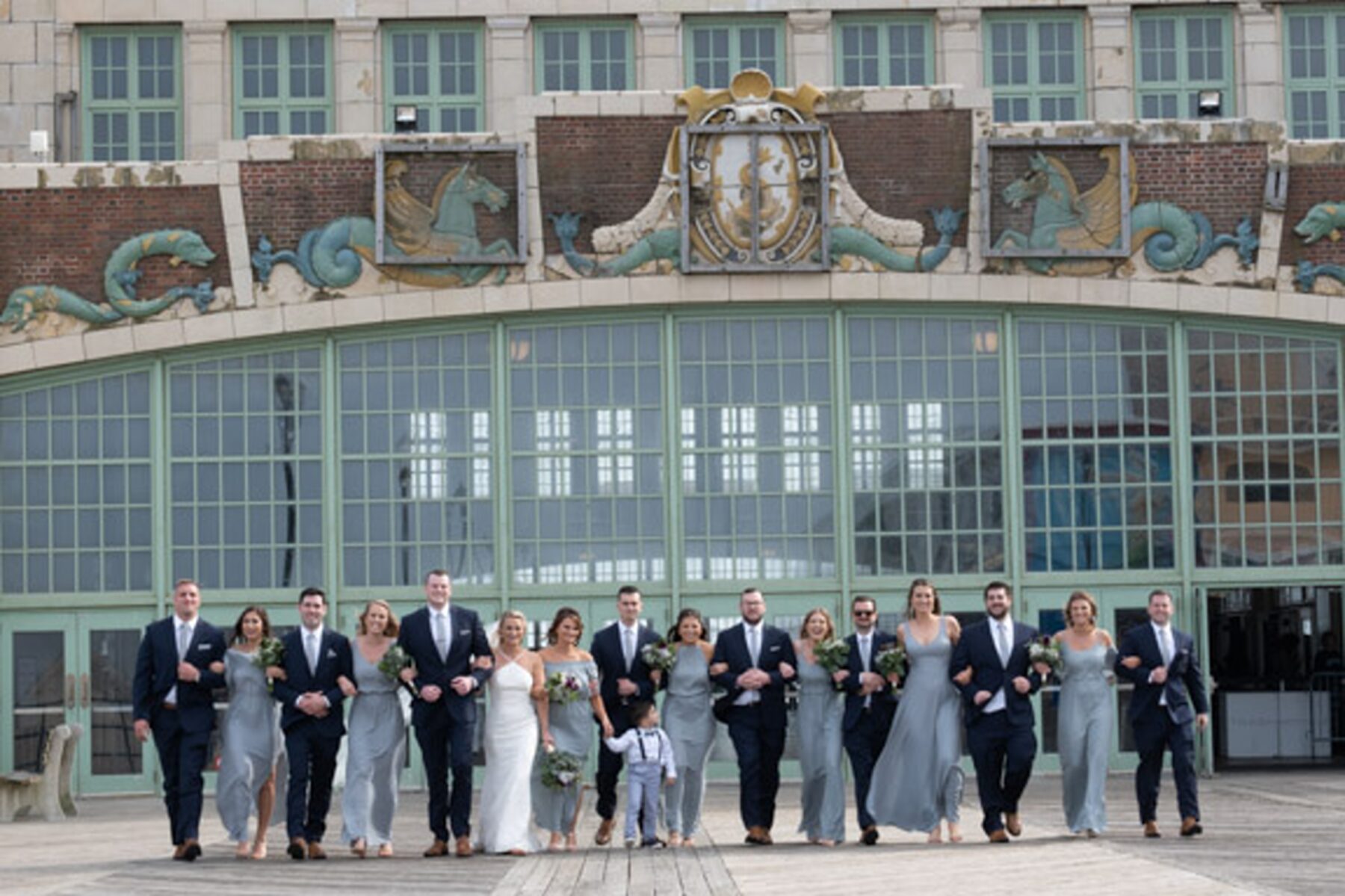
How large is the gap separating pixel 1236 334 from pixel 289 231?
34.0ft

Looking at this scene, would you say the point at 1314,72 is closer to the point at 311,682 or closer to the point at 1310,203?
the point at 1310,203

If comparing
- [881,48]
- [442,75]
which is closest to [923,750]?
[881,48]

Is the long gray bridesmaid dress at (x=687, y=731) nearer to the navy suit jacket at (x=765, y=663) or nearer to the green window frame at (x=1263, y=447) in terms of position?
the navy suit jacket at (x=765, y=663)

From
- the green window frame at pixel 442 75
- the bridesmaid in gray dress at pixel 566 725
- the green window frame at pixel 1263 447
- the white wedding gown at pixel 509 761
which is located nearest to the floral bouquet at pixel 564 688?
the bridesmaid in gray dress at pixel 566 725

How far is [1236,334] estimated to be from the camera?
31391 mm

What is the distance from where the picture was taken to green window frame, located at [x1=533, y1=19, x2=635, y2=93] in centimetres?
3456

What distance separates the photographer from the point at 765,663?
71.7ft

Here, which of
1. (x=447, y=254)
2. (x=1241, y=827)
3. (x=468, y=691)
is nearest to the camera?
(x=468, y=691)

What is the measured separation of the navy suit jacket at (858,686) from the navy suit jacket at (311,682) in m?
3.85

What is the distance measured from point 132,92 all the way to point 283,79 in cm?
181

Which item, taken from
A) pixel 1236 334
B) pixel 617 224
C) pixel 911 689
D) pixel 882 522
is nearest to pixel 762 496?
pixel 882 522

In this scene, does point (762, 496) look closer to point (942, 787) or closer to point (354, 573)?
point (354, 573)

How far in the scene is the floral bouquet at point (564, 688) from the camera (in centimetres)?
2148

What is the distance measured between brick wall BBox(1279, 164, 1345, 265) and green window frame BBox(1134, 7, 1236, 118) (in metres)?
3.84
